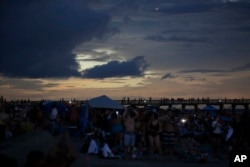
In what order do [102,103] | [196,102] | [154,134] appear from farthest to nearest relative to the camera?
[196,102], [102,103], [154,134]

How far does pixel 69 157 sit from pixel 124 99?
7634 centimetres

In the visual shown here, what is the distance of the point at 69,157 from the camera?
23.2ft

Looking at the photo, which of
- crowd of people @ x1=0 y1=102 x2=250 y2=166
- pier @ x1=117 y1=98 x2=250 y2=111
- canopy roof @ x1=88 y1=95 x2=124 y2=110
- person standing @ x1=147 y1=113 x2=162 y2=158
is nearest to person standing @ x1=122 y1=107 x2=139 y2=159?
crowd of people @ x1=0 y1=102 x2=250 y2=166

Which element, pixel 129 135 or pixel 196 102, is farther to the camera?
pixel 196 102

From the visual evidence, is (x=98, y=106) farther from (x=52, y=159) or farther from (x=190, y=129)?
(x=52, y=159)

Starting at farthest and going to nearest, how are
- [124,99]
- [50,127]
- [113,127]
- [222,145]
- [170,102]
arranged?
[170,102] → [124,99] → [50,127] → [222,145] → [113,127]

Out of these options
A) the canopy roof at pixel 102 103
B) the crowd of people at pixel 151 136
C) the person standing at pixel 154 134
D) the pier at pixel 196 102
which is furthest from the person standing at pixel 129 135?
the pier at pixel 196 102

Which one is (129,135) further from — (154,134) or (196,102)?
(196,102)

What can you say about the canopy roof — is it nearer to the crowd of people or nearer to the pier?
the crowd of people

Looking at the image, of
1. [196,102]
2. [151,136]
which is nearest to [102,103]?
[151,136]

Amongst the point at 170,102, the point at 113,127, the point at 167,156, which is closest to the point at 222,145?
the point at 167,156

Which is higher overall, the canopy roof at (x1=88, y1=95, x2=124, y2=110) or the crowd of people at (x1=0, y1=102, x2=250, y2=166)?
the canopy roof at (x1=88, y1=95, x2=124, y2=110)

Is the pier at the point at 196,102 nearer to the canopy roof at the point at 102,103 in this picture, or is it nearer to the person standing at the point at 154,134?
the canopy roof at the point at 102,103

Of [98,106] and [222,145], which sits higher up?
[98,106]
